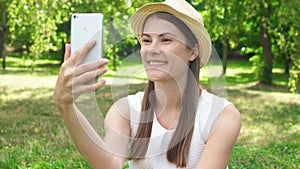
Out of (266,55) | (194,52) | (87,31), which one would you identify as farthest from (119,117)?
(266,55)

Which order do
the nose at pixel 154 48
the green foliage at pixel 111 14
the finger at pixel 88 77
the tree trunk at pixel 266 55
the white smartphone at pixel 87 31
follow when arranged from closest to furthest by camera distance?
the finger at pixel 88 77, the white smartphone at pixel 87 31, the nose at pixel 154 48, the green foliage at pixel 111 14, the tree trunk at pixel 266 55

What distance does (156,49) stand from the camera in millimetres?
1868

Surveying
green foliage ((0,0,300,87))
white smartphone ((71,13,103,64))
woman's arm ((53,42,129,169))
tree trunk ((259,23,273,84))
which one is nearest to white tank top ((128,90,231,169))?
woman's arm ((53,42,129,169))

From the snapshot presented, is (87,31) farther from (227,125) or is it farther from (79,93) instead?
(227,125)

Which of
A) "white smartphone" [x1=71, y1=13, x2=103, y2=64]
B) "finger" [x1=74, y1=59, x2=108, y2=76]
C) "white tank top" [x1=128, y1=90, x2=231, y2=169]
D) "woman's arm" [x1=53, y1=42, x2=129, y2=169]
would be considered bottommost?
"white tank top" [x1=128, y1=90, x2=231, y2=169]

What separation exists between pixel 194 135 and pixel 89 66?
798 mm

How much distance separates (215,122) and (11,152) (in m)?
2.53

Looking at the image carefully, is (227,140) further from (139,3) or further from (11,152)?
(139,3)

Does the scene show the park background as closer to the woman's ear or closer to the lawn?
the lawn

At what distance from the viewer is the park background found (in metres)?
2.17

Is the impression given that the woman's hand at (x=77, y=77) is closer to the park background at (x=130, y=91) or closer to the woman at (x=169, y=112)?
the park background at (x=130, y=91)

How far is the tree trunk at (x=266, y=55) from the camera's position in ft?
41.2

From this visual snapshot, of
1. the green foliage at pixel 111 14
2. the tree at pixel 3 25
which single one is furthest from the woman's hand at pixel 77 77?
the tree at pixel 3 25

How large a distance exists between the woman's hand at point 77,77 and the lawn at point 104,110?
0.58 feet
